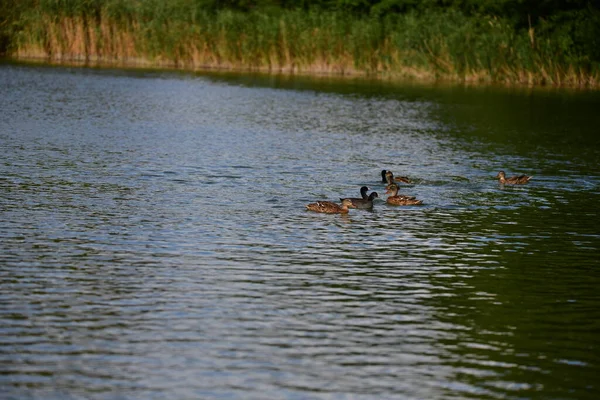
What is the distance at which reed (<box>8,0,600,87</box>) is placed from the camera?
43.3 m

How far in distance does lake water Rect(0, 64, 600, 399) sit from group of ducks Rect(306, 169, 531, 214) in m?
0.14

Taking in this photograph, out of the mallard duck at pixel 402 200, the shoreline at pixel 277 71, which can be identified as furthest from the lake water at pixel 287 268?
the shoreline at pixel 277 71

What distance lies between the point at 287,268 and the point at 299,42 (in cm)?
3560

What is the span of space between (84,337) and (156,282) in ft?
6.54

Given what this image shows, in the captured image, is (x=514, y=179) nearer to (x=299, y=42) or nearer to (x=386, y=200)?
(x=386, y=200)

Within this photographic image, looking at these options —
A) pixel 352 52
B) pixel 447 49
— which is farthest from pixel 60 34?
pixel 447 49

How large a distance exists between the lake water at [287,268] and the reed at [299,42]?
1702 centimetres

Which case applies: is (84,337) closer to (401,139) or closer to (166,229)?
(166,229)

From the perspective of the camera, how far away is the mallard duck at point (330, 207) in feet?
51.8

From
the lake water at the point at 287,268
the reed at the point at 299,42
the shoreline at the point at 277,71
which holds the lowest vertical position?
the lake water at the point at 287,268

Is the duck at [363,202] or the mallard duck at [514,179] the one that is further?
the mallard duck at [514,179]

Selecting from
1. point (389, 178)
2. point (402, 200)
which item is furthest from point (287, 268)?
point (389, 178)

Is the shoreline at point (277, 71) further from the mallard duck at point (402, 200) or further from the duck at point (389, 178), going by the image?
the mallard duck at point (402, 200)

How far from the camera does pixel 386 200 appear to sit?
57.1ft
